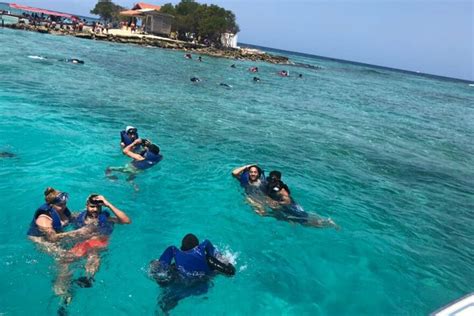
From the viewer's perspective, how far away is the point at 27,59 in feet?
95.8

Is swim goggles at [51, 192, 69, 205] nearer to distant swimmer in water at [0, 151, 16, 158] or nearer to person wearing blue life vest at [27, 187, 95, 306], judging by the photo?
person wearing blue life vest at [27, 187, 95, 306]

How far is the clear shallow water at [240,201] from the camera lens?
24.0ft

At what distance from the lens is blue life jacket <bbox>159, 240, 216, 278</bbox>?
648cm

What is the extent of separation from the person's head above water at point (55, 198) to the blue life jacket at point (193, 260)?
2.44m

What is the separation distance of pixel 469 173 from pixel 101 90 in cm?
1897

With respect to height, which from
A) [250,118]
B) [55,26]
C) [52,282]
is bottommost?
[52,282]

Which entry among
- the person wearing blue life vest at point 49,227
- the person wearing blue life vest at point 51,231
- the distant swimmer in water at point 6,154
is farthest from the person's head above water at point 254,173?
the distant swimmer in water at point 6,154

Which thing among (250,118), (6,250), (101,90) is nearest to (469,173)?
(250,118)

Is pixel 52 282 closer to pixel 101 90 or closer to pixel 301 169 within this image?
pixel 301 169

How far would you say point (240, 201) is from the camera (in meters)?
11.0

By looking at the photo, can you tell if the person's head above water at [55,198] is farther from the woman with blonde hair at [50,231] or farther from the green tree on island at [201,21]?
the green tree on island at [201,21]

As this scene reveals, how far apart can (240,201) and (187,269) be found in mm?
4565

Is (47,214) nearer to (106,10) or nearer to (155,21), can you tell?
(155,21)

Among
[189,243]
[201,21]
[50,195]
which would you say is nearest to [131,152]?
[50,195]
